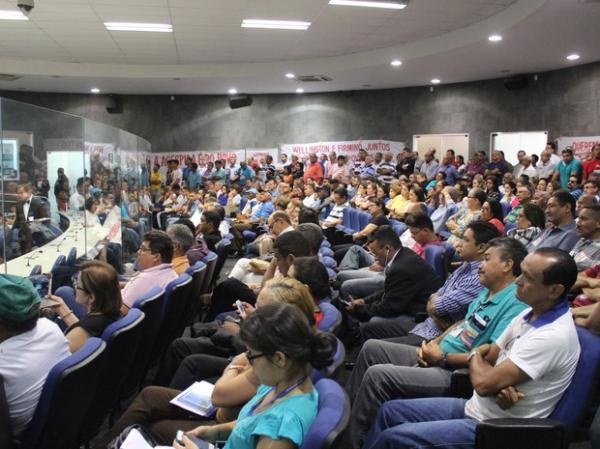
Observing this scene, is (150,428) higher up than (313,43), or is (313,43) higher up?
(313,43)

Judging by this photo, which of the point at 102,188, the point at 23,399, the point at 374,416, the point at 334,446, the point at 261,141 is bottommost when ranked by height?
the point at 374,416

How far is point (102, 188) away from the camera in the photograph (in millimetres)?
6020

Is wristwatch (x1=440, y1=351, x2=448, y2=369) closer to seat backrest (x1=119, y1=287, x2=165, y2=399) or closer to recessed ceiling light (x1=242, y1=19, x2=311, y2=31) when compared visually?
seat backrest (x1=119, y1=287, x2=165, y2=399)

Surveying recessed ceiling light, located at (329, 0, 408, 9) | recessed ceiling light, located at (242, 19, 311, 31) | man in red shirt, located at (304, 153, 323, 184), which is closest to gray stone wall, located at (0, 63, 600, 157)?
man in red shirt, located at (304, 153, 323, 184)

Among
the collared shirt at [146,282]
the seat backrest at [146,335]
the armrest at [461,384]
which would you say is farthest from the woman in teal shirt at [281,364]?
the collared shirt at [146,282]

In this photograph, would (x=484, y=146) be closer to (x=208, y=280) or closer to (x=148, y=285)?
(x=208, y=280)

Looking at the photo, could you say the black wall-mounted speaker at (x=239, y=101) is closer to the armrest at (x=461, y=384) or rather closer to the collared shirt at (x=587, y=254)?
the collared shirt at (x=587, y=254)

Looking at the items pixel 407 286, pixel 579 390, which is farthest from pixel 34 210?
pixel 579 390

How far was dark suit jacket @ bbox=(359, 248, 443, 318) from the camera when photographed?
3.83 metres

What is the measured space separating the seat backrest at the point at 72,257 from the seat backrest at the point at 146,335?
5.42 ft

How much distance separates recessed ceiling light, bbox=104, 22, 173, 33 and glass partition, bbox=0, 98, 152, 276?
3.17 m

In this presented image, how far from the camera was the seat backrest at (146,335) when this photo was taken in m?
3.17

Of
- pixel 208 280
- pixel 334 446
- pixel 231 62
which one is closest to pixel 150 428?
pixel 334 446

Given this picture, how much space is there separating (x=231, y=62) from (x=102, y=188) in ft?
25.3
